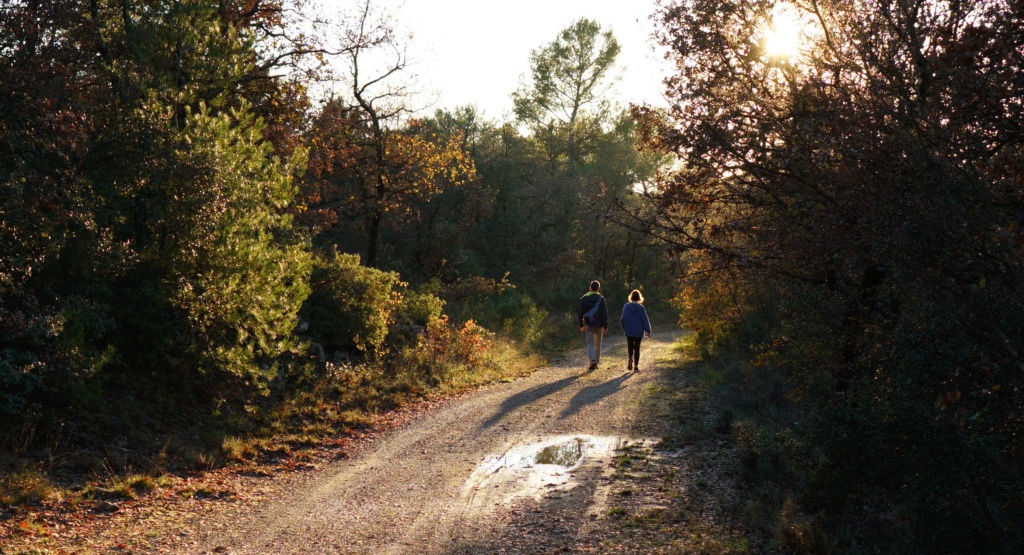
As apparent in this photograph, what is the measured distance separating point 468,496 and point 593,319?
10.1 metres

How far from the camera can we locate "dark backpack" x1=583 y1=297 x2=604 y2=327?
681 inches

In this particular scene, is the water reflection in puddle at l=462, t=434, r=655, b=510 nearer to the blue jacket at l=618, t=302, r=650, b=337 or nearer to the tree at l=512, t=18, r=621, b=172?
the blue jacket at l=618, t=302, r=650, b=337

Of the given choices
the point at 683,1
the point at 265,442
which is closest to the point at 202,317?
the point at 265,442

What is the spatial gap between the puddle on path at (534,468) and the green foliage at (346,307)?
224 inches

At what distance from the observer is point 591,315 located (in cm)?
1731

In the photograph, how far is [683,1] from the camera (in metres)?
9.74

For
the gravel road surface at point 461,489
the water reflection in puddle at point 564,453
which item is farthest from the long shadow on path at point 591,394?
the water reflection in puddle at point 564,453

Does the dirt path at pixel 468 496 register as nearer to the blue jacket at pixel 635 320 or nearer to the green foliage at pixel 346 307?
the green foliage at pixel 346 307

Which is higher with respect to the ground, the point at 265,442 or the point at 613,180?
the point at 613,180

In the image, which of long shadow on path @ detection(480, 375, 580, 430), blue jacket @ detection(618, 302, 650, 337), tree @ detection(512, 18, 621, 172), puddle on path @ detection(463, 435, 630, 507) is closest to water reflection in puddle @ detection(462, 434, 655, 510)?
puddle on path @ detection(463, 435, 630, 507)

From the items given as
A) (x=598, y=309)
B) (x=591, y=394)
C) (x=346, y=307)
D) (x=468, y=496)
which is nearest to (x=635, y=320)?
(x=598, y=309)

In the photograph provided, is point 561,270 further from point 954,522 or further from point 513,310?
point 954,522

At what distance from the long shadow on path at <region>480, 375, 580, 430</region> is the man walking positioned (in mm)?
1247

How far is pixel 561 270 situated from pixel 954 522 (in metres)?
31.0
